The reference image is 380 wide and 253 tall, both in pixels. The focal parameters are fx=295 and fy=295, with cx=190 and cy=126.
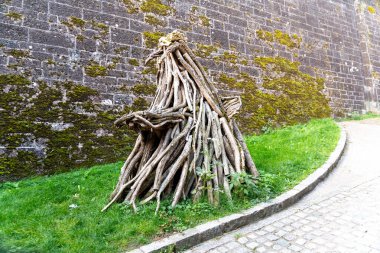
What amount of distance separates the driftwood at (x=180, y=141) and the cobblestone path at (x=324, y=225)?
2.04ft

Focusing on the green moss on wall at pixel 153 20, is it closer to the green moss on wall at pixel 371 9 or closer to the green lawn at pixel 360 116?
the green lawn at pixel 360 116

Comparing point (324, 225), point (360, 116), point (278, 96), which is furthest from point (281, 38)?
point (324, 225)

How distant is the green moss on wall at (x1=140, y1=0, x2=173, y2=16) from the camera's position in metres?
7.27

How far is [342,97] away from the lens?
10969 millimetres

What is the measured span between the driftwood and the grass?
206 millimetres

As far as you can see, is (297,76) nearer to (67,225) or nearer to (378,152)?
(378,152)

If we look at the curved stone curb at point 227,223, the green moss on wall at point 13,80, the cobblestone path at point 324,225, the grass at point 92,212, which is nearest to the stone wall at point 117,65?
the green moss on wall at point 13,80

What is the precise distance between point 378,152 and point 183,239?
539cm

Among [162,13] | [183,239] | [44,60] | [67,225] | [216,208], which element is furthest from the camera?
[162,13]

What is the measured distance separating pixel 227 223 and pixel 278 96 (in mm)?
6644

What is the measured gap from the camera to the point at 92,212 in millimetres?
3420

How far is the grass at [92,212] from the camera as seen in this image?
2.84 m

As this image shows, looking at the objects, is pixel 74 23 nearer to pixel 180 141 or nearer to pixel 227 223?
pixel 180 141

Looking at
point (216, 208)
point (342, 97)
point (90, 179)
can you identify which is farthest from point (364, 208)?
point (342, 97)
